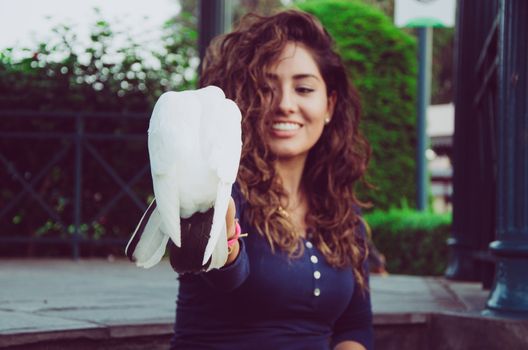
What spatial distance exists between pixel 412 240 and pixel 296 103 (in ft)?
20.1

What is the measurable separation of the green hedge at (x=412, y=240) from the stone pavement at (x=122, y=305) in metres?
2.62

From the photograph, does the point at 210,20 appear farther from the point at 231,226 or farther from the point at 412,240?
the point at 231,226

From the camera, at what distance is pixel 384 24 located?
1070 cm

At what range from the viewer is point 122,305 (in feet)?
13.2

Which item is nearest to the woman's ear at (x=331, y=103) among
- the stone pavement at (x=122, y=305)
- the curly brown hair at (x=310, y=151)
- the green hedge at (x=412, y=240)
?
the curly brown hair at (x=310, y=151)

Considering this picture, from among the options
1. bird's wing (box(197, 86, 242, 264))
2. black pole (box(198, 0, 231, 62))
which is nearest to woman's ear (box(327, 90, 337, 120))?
bird's wing (box(197, 86, 242, 264))

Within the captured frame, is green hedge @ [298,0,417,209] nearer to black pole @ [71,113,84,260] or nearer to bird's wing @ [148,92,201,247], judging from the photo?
black pole @ [71,113,84,260]

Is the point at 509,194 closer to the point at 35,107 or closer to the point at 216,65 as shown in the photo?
the point at 216,65

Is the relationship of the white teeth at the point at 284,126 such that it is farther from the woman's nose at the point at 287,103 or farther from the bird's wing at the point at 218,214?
the bird's wing at the point at 218,214

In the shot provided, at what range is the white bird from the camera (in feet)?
5.62

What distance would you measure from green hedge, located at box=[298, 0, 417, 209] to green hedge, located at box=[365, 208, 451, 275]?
3.32 feet

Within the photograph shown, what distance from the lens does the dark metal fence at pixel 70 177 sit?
8055 mm

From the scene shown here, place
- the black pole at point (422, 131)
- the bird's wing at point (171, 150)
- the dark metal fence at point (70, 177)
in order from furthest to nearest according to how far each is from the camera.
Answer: the black pole at point (422, 131) → the dark metal fence at point (70, 177) → the bird's wing at point (171, 150)

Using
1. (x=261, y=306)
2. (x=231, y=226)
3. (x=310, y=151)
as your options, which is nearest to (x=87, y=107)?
(x=310, y=151)
